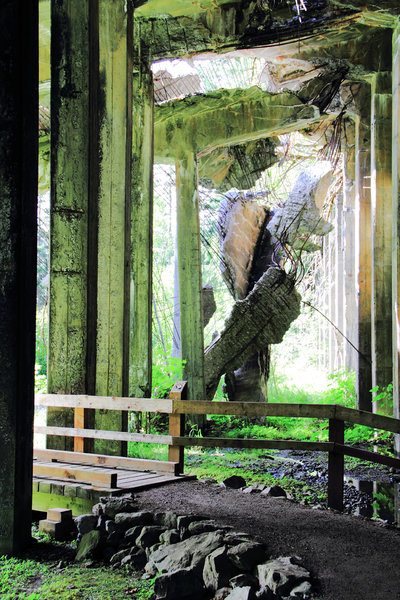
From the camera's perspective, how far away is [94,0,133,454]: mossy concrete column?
632 cm

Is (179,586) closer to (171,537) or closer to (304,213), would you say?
(171,537)

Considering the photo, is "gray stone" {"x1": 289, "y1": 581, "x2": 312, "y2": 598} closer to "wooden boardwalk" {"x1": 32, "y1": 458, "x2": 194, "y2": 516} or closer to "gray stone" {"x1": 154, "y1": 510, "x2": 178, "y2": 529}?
"gray stone" {"x1": 154, "y1": 510, "x2": 178, "y2": 529}

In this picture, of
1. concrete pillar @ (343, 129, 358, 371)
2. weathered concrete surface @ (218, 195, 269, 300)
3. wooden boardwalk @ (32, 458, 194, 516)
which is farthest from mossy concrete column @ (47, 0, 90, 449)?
concrete pillar @ (343, 129, 358, 371)

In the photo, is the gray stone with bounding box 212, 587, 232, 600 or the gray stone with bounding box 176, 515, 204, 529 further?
the gray stone with bounding box 176, 515, 204, 529

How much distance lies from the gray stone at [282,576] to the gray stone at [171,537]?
30.1 inches

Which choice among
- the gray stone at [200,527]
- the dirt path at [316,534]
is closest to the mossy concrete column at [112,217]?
the dirt path at [316,534]

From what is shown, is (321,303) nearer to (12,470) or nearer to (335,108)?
(335,108)

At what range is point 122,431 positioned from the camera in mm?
6312

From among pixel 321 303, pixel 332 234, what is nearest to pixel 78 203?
pixel 332 234

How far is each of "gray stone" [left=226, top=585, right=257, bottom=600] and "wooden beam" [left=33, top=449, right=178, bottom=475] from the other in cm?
251

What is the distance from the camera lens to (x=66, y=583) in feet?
12.0

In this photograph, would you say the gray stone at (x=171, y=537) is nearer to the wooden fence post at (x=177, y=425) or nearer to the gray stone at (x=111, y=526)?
the gray stone at (x=111, y=526)

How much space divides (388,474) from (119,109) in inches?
229

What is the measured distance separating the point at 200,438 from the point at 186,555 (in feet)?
6.37
